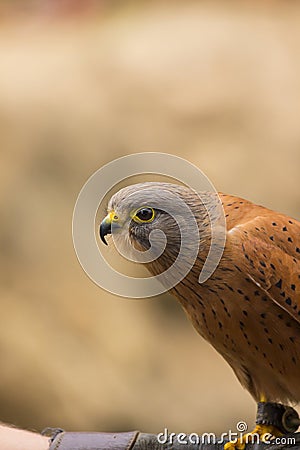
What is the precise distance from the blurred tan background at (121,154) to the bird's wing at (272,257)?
1427mm

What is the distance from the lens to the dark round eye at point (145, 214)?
108cm

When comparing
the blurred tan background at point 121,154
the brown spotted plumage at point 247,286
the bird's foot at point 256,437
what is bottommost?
the bird's foot at point 256,437

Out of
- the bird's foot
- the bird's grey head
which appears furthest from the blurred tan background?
the bird's grey head

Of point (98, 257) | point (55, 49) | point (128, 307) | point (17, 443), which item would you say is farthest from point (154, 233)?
point (55, 49)

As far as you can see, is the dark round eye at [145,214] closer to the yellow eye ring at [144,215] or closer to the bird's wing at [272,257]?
the yellow eye ring at [144,215]

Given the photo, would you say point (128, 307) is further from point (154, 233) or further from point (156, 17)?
point (154, 233)

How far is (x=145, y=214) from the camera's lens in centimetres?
108

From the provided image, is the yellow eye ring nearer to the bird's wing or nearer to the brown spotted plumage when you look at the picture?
the brown spotted plumage

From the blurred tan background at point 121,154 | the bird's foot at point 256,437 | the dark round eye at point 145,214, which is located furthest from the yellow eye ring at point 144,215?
the blurred tan background at point 121,154

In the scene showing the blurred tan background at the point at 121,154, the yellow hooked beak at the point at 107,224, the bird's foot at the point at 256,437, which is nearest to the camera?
the yellow hooked beak at the point at 107,224

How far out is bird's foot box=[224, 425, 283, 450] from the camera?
1227mm

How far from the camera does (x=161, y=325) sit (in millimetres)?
2664

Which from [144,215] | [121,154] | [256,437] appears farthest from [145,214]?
[121,154]

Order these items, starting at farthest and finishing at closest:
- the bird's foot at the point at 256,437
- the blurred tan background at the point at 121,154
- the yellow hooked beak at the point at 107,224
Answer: the blurred tan background at the point at 121,154 → the bird's foot at the point at 256,437 → the yellow hooked beak at the point at 107,224
